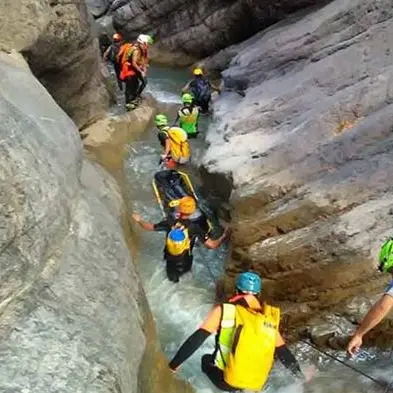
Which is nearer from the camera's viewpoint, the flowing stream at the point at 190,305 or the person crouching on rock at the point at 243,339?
the person crouching on rock at the point at 243,339

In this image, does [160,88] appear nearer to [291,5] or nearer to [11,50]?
[291,5]

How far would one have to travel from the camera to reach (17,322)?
5.61m

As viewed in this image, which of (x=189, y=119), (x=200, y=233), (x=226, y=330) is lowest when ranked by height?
(x=189, y=119)

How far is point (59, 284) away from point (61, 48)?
309 inches

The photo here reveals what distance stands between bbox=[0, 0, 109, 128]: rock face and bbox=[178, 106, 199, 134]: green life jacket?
1945mm

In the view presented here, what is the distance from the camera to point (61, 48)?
514 inches

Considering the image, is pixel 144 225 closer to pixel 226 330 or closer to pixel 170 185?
pixel 170 185

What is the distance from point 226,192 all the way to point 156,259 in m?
1.85

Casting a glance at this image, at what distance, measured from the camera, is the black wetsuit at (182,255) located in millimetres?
10648

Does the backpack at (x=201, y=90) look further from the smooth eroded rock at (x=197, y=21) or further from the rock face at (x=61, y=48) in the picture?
the smooth eroded rock at (x=197, y=21)

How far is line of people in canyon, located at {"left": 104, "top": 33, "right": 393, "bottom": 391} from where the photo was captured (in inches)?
267

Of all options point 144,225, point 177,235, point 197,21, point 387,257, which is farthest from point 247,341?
point 197,21

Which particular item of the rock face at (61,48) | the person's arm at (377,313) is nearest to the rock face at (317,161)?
the person's arm at (377,313)

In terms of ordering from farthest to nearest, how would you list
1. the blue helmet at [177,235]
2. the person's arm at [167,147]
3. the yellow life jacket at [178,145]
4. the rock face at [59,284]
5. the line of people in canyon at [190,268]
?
the person's arm at [167,147]
the yellow life jacket at [178,145]
the blue helmet at [177,235]
the line of people in canyon at [190,268]
the rock face at [59,284]
